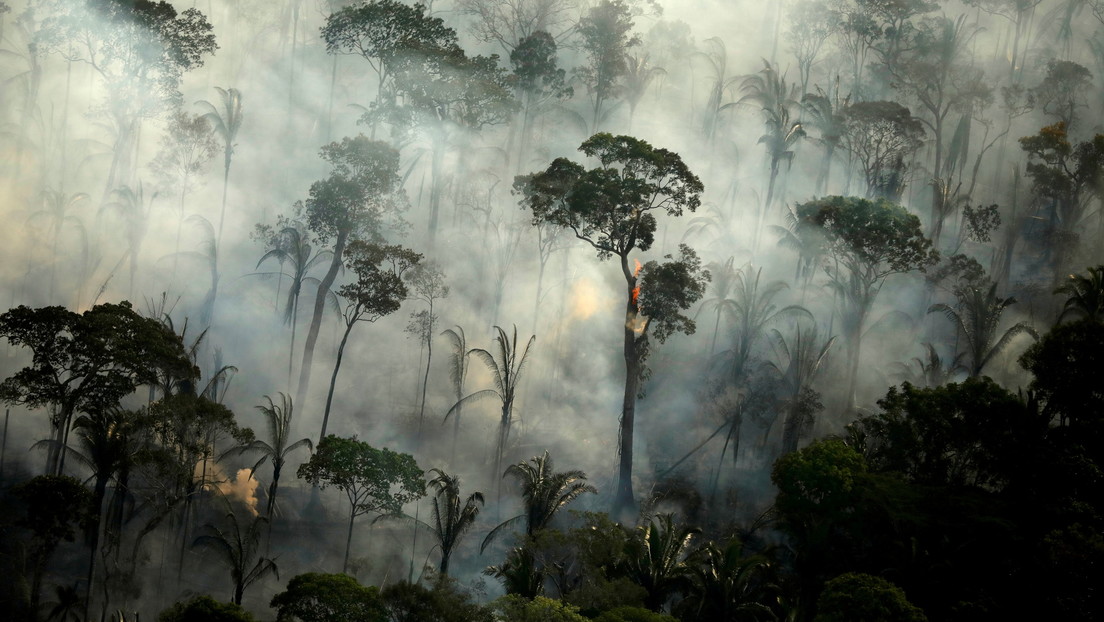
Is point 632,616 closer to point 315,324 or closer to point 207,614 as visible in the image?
point 207,614

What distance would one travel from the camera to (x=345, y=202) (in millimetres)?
55375

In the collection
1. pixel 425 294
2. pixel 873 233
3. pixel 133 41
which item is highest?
pixel 133 41

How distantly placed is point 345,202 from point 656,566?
30.1 metres

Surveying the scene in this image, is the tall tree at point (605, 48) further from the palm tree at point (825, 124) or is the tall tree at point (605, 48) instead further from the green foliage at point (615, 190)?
the green foliage at point (615, 190)

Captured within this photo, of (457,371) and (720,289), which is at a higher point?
(720,289)

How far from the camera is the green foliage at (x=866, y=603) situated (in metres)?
28.4

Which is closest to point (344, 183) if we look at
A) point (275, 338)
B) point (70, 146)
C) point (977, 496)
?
point (275, 338)

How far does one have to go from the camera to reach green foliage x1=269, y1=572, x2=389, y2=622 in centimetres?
2756

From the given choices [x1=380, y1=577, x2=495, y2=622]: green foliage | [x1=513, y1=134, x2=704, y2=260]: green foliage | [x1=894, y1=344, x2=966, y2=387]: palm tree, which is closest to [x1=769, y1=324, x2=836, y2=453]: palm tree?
[x1=894, y1=344, x2=966, y2=387]: palm tree

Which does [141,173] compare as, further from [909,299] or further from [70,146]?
[909,299]

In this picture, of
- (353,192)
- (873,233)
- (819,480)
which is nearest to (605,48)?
(353,192)

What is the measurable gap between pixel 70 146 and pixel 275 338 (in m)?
23.6

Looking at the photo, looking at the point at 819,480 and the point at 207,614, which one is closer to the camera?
the point at 207,614

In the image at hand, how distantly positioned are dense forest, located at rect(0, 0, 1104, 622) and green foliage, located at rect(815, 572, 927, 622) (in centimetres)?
11
